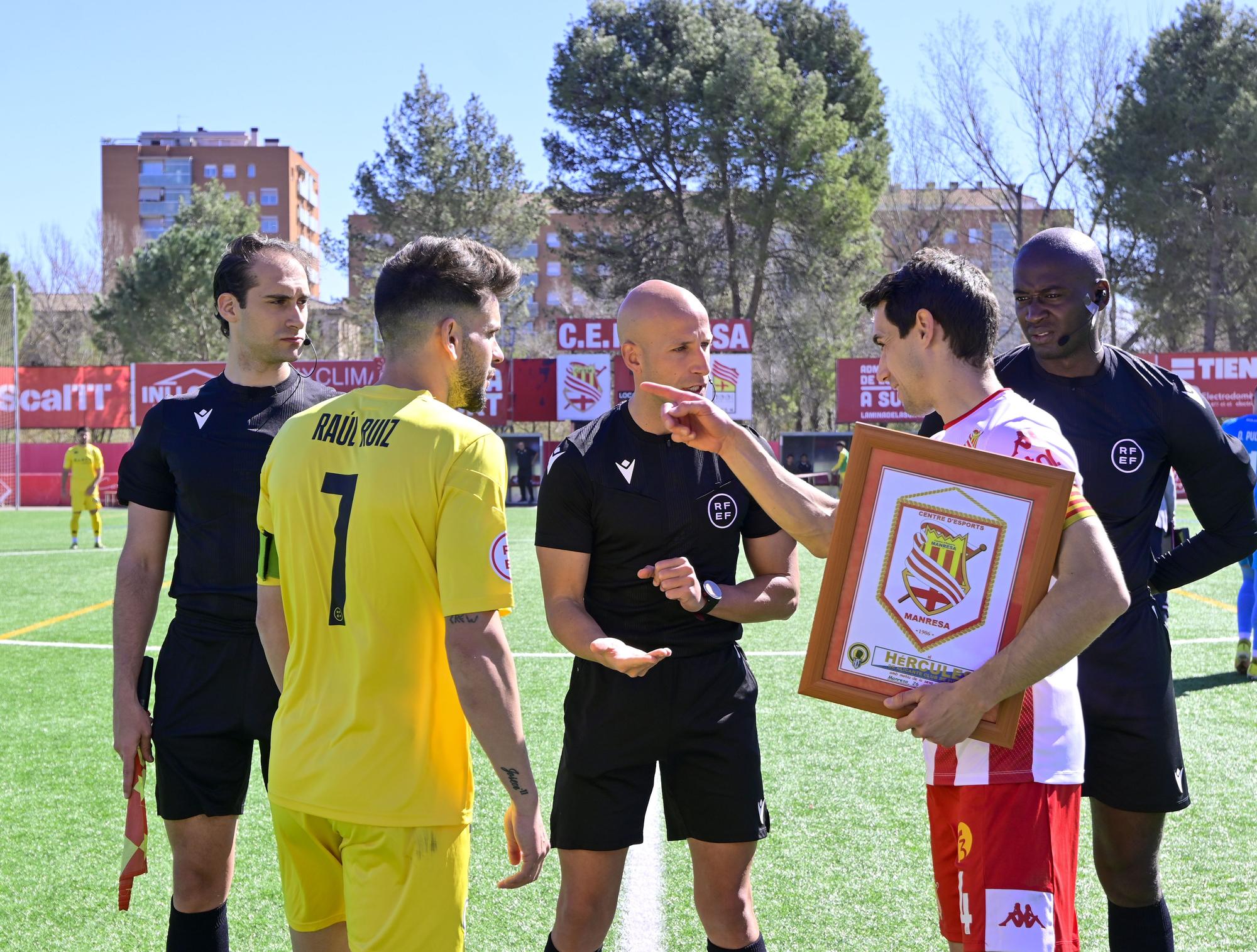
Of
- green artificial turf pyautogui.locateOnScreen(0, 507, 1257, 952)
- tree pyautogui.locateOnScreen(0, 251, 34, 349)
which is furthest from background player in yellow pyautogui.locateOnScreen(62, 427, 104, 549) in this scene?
tree pyautogui.locateOnScreen(0, 251, 34, 349)

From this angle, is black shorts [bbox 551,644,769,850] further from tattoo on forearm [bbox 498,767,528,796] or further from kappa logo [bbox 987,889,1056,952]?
kappa logo [bbox 987,889,1056,952]

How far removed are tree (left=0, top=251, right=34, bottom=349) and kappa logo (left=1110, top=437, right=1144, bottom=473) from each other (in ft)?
181

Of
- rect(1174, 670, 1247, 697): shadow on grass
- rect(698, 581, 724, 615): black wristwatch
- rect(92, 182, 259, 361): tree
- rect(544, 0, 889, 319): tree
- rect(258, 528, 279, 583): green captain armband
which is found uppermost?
rect(544, 0, 889, 319): tree

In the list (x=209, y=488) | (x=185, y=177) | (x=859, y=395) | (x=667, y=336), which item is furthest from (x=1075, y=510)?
(x=185, y=177)

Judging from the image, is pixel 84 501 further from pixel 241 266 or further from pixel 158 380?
pixel 241 266

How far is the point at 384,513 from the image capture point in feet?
8.08

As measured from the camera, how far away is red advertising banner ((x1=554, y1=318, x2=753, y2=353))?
121ft

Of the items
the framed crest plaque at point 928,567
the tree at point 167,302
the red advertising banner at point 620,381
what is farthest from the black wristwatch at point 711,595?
the tree at point 167,302

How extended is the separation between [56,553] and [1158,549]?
1941 cm

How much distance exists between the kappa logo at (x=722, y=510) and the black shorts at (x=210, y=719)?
1.46 metres

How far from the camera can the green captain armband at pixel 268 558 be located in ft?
9.23

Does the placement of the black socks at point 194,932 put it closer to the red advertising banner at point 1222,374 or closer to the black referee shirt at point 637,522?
the black referee shirt at point 637,522

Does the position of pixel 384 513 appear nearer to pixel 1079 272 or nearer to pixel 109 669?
pixel 1079 272

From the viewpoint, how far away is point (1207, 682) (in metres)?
8.42
